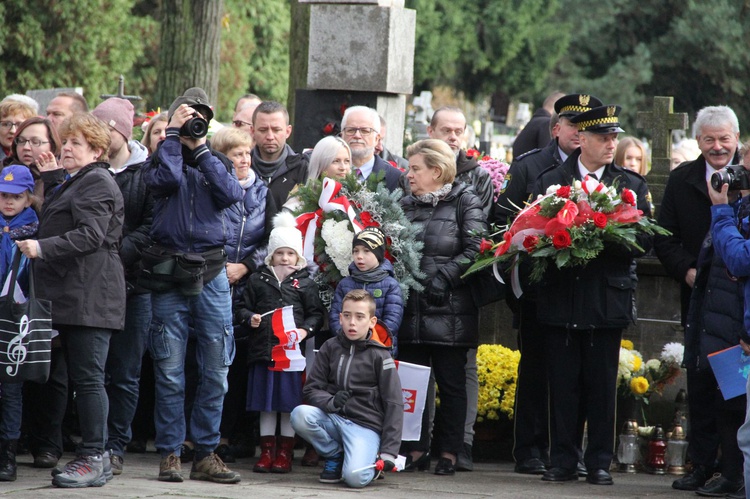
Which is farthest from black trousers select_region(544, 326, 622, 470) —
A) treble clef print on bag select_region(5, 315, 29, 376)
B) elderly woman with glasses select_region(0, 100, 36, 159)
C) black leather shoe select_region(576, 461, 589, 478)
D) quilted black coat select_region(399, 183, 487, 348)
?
elderly woman with glasses select_region(0, 100, 36, 159)

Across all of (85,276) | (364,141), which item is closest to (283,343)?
(85,276)

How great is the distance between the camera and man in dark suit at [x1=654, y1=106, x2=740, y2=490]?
796 cm

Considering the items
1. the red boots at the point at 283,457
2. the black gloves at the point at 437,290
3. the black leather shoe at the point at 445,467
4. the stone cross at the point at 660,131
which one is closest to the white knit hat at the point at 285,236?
the black gloves at the point at 437,290

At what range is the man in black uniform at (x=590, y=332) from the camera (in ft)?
26.0

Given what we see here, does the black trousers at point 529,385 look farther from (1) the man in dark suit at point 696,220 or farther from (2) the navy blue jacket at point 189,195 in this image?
(2) the navy blue jacket at point 189,195

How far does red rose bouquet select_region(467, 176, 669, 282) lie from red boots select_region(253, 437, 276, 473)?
1693 mm

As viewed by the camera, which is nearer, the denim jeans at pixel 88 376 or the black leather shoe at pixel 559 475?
the denim jeans at pixel 88 376

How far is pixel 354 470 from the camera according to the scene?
7645 mm

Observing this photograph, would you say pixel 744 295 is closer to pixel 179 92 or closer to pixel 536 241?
pixel 536 241

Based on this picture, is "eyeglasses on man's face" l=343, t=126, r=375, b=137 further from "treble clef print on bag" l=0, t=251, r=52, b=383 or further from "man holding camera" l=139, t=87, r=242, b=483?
"treble clef print on bag" l=0, t=251, r=52, b=383

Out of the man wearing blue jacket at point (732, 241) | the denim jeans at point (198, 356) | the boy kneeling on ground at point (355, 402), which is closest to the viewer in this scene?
the man wearing blue jacket at point (732, 241)

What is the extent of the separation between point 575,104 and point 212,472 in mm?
3372

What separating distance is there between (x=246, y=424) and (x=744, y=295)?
11.9ft

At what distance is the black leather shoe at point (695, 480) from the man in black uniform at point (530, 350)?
929 millimetres
